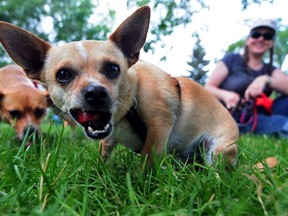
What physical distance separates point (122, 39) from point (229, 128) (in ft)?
3.41

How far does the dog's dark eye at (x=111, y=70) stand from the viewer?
78.5 inches

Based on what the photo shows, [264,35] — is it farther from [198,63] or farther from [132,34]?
[198,63]

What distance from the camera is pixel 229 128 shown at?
259 cm

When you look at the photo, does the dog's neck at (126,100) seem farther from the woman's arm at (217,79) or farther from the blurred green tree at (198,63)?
the blurred green tree at (198,63)

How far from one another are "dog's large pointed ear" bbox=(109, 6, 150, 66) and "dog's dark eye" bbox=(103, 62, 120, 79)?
223 mm

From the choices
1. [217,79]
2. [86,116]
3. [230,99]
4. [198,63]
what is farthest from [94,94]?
[198,63]

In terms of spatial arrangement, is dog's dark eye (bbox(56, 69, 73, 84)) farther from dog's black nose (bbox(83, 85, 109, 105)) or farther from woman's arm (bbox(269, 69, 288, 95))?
woman's arm (bbox(269, 69, 288, 95))

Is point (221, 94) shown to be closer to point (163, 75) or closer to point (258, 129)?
point (258, 129)

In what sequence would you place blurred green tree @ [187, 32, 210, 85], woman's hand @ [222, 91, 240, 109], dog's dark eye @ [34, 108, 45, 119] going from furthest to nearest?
blurred green tree @ [187, 32, 210, 85], woman's hand @ [222, 91, 240, 109], dog's dark eye @ [34, 108, 45, 119]

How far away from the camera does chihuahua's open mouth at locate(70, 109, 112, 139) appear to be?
186cm

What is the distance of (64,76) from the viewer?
1965 mm

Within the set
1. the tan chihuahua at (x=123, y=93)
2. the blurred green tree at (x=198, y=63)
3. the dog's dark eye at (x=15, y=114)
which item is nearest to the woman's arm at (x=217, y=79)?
the tan chihuahua at (x=123, y=93)

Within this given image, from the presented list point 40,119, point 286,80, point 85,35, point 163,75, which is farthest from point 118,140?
point 85,35

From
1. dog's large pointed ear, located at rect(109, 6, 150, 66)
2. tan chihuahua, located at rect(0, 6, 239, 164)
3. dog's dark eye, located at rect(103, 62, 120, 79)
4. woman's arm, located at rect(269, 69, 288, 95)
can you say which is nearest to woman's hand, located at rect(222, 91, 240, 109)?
woman's arm, located at rect(269, 69, 288, 95)
